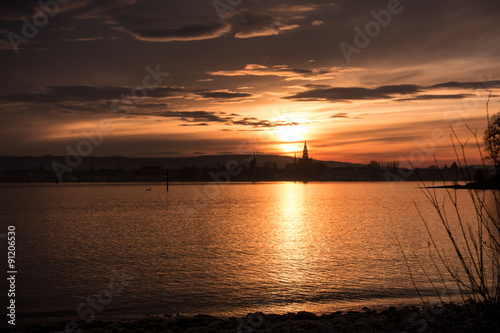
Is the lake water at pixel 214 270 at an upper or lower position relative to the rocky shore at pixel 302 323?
lower

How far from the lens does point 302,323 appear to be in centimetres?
1154

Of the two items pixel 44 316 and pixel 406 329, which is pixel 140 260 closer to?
pixel 44 316

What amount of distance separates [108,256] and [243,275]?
373 inches

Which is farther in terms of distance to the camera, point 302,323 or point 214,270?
point 214,270

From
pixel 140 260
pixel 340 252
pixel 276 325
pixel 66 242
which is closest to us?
pixel 276 325

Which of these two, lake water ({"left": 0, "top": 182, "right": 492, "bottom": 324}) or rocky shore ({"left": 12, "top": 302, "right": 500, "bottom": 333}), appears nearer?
rocky shore ({"left": 12, "top": 302, "right": 500, "bottom": 333})

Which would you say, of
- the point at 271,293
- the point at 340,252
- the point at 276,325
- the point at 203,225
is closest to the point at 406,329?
the point at 276,325

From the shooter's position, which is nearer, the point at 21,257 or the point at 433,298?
the point at 433,298

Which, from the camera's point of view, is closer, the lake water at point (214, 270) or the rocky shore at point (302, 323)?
the rocky shore at point (302, 323)

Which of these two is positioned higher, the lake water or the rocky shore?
the rocky shore

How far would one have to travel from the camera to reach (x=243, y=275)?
762 inches

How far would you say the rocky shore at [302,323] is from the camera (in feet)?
35.5

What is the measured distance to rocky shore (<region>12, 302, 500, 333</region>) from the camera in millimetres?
10814

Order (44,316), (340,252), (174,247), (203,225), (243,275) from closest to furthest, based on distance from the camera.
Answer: (44,316) < (243,275) < (340,252) < (174,247) < (203,225)
